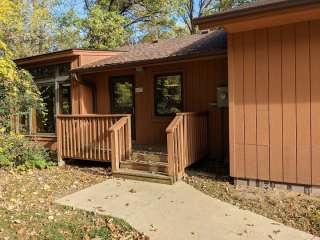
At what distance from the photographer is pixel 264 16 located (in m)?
4.93

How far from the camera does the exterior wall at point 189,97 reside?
770 centimetres

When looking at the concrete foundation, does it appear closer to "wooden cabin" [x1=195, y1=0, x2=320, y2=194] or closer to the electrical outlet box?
"wooden cabin" [x1=195, y1=0, x2=320, y2=194]

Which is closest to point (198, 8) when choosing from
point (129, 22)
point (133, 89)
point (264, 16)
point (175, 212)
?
point (129, 22)

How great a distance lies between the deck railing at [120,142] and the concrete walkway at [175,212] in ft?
2.33

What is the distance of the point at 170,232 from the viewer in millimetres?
4168

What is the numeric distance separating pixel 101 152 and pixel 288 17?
4.86 meters

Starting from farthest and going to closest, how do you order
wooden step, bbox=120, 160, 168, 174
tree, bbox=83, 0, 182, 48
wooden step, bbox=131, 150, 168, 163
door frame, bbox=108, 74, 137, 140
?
tree, bbox=83, 0, 182, 48
door frame, bbox=108, 74, 137, 140
wooden step, bbox=131, 150, 168, 163
wooden step, bbox=120, 160, 168, 174

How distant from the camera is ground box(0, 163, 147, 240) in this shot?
13.6ft

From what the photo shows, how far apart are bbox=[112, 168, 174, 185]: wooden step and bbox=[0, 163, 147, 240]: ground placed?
410mm

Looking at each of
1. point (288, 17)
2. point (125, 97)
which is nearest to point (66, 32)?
point (125, 97)

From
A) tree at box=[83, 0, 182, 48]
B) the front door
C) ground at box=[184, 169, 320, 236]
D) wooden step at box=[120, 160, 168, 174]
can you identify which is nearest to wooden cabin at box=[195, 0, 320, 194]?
ground at box=[184, 169, 320, 236]

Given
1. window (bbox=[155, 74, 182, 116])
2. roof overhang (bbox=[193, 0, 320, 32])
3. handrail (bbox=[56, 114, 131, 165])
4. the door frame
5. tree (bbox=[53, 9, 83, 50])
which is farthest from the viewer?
tree (bbox=[53, 9, 83, 50])

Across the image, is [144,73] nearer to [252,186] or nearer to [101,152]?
[101,152]

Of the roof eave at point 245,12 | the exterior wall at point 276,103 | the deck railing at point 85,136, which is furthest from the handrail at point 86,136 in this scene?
the roof eave at point 245,12
